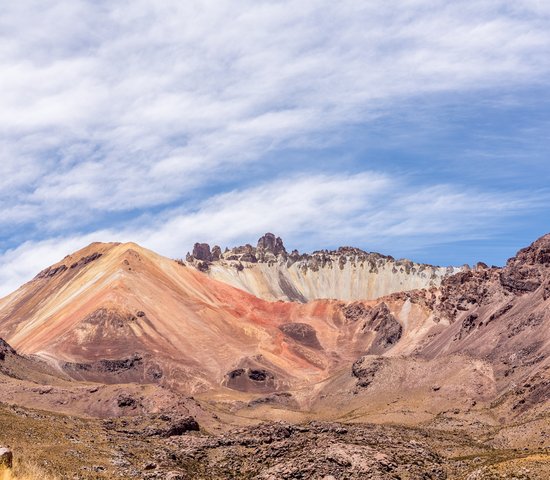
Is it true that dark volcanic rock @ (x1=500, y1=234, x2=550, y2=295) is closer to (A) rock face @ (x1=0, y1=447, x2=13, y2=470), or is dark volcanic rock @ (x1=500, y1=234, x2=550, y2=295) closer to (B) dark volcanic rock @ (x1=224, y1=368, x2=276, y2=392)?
(B) dark volcanic rock @ (x1=224, y1=368, x2=276, y2=392)

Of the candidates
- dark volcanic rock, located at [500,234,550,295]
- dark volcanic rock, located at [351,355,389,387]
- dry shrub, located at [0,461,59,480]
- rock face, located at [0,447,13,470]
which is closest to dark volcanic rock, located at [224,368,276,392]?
dark volcanic rock, located at [351,355,389,387]

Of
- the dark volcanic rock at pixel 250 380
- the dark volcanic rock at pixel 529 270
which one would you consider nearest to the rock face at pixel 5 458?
the dark volcanic rock at pixel 529 270

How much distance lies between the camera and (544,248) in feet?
560

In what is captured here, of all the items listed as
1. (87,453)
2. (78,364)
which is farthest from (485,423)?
(78,364)

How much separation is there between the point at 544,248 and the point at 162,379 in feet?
261

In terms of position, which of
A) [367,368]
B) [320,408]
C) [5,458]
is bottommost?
[320,408]

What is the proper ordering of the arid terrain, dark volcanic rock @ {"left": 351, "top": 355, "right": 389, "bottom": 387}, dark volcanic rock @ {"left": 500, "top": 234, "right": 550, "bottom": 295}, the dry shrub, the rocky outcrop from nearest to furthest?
the dry shrub < the rocky outcrop < the arid terrain < dark volcanic rock @ {"left": 351, "top": 355, "right": 389, "bottom": 387} < dark volcanic rock @ {"left": 500, "top": 234, "right": 550, "bottom": 295}

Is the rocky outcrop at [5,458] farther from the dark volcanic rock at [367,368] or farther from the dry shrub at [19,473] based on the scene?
the dark volcanic rock at [367,368]

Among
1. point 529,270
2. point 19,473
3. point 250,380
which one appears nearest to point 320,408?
point 250,380

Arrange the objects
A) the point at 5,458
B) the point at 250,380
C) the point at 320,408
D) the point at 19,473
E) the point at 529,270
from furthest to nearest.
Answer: the point at 250,380, the point at 529,270, the point at 320,408, the point at 19,473, the point at 5,458

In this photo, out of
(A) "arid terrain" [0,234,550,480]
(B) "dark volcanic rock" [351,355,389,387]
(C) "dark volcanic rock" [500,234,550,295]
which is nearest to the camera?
(A) "arid terrain" [0,234,550,480]

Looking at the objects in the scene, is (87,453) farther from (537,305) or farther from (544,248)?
(544,248)

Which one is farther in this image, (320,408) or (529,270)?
(529,270)

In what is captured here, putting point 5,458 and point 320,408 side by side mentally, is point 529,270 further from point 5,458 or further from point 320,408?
point 5,458
